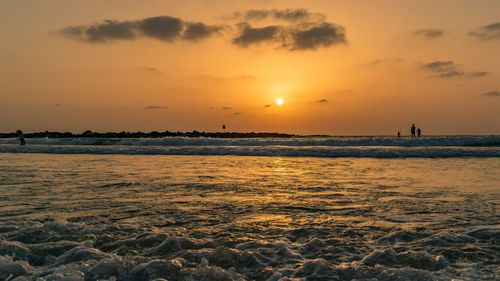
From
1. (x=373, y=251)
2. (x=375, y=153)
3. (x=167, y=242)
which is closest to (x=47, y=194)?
(x=167, y=242)

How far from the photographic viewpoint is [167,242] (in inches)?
245

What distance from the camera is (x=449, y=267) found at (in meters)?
5.11

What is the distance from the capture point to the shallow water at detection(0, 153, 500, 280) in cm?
508

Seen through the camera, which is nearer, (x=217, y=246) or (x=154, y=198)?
(x=217, y=246)

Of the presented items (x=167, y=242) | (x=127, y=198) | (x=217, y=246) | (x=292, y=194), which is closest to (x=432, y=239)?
(x=217, y=246)

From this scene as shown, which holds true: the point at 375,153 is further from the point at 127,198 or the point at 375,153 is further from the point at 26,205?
the point at 26,205

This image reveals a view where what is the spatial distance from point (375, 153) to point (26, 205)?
28.5m

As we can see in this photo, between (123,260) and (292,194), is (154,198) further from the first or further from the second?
(123,260)

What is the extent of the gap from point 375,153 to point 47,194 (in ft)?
89.5

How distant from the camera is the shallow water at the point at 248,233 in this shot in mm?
5082

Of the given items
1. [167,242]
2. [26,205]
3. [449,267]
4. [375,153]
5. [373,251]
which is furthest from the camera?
[375,153]

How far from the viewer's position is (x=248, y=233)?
22.5 feet

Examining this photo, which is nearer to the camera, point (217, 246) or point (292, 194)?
point (217, 246)

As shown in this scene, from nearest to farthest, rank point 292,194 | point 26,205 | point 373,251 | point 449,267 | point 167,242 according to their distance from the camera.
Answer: point 449,267 < point 373,251 < point 167,242 < point 26,205 < point 292,194
